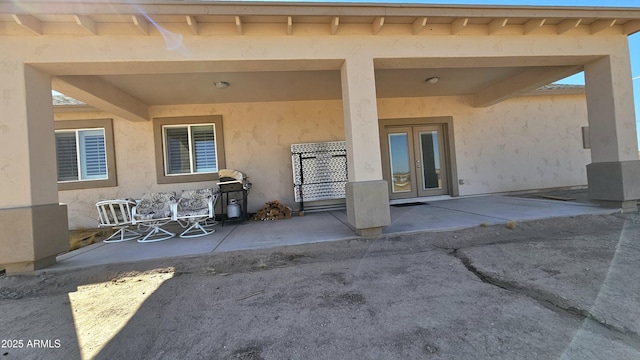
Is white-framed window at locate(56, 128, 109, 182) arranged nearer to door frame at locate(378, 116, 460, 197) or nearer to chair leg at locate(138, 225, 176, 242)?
chair leg at locate(138, 225, 176, 242)

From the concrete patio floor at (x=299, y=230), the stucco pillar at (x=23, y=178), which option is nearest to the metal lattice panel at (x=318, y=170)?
the concrete patio floor at (x=299, y=230)

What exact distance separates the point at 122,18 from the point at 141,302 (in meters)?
3.56

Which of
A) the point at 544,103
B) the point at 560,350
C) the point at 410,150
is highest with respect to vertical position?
the point at 544,103

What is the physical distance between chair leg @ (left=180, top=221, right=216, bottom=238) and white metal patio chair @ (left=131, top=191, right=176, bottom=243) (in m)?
0.23

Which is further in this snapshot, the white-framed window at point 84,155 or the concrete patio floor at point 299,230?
the white-framed window at point 84,155

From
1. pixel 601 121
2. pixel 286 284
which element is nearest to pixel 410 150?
pixel 601 121

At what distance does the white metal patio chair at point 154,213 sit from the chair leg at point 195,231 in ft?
0.77

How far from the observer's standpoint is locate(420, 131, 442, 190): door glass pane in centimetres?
810

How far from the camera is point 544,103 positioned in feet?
27.6

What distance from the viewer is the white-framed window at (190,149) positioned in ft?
23.3

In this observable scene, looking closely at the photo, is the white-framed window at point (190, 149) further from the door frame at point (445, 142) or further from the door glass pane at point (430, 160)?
the door glass pane at point (430, 160)

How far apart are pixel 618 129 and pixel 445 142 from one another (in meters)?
3.58

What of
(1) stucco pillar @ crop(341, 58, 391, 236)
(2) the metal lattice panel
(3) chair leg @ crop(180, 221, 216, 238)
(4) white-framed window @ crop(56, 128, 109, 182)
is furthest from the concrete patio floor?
(4) white-framed window @ crop(56, 128, 109, 182)

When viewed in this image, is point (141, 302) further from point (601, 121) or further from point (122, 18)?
point (601, 121)
